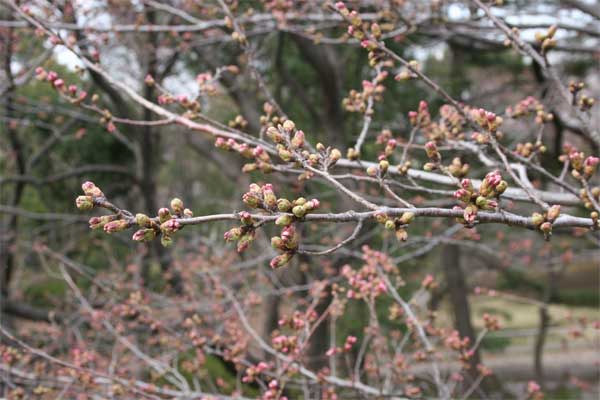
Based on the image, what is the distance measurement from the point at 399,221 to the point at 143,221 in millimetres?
544

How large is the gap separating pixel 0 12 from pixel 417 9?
448 centimetres

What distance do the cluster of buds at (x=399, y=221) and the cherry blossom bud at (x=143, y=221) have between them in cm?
48

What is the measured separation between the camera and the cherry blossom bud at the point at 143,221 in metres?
1.08

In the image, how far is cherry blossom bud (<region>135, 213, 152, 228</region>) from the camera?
1.08 meters

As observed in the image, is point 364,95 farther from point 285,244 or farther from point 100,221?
point 100,221

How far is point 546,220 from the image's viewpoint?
3.90 ft

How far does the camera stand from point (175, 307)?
4555 millimetres

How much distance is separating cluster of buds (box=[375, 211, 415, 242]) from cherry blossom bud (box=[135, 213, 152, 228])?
1.58 ft

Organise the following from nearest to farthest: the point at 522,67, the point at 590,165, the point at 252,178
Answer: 1. the point at 590,165
2. the point at 252,178
3. the point at 522,67

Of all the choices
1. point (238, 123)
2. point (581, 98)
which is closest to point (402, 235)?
point (581, 98)

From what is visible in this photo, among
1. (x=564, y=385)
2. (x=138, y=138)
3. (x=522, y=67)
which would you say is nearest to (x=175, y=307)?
(x=138, y=138)

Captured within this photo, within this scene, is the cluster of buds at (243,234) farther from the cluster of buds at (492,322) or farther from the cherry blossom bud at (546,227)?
the cluster of buds at (492,322)

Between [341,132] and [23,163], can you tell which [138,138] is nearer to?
[23,163]

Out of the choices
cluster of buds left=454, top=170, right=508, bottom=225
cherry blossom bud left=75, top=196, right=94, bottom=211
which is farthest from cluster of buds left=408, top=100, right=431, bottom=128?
cherry blossom bud left=75, top=196, right=94, bottom=211
